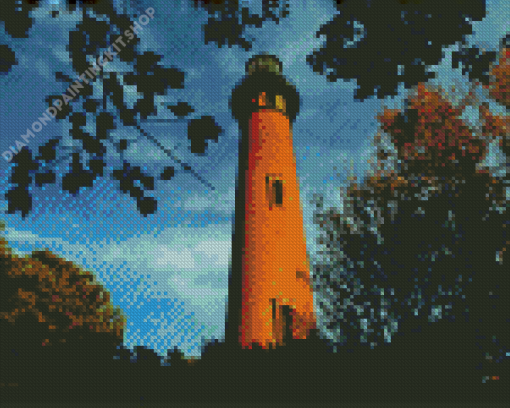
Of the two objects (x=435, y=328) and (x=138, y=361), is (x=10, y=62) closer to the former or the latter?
(x=138, y=361)

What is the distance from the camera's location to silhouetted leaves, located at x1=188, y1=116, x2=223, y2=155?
582 centimetres

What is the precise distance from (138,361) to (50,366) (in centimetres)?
493

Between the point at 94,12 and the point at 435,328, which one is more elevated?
the point at 94,12

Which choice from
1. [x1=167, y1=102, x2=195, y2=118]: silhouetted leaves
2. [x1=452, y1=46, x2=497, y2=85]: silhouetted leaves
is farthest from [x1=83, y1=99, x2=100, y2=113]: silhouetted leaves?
[x1=452, y1=46, x2=497, y2=85]: silhouetted leaves

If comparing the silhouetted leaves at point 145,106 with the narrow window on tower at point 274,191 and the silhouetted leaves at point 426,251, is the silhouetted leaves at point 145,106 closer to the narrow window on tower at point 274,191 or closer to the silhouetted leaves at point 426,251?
the silhouetted leaves at point 426,251

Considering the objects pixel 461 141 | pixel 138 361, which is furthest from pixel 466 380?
pixel 138 361

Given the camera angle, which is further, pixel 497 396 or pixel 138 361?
pixel 138 361

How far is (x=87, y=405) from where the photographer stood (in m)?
10.9

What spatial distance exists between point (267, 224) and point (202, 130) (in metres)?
13.3

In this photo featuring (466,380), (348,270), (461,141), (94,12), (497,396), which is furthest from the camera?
(348,270)

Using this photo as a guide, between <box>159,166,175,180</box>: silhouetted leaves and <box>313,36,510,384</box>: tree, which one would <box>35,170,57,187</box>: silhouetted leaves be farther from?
<box>313,36,510,384</box>: tree

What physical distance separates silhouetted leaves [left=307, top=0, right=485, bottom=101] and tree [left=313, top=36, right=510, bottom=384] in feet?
9.88

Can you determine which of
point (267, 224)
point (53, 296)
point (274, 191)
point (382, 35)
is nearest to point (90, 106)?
point (382, 35)

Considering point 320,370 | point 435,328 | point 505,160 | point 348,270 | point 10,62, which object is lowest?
point 320,370
